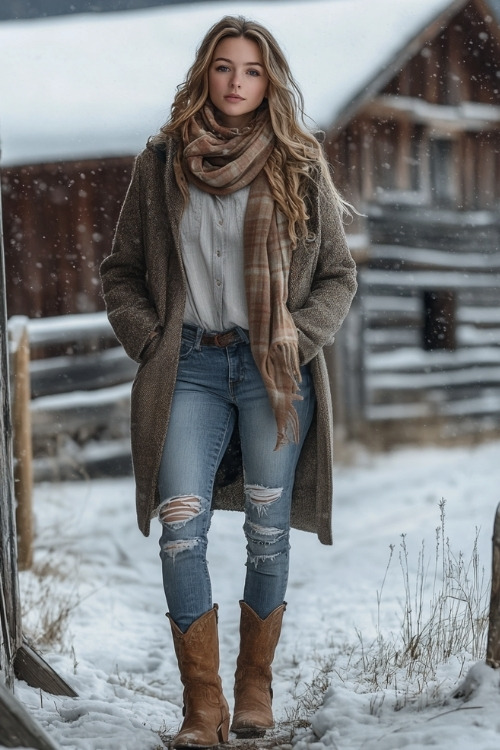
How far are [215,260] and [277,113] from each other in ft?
1.54

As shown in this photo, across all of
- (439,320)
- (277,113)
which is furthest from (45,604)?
(439,320)

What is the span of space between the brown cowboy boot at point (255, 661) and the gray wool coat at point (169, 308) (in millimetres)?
331

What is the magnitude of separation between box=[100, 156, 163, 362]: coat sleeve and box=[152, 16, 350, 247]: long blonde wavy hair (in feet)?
0.71

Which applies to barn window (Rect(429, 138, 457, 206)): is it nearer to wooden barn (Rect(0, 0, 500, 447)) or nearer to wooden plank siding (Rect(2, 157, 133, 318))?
wooden barn (Rect(0, 0, 500, 447))

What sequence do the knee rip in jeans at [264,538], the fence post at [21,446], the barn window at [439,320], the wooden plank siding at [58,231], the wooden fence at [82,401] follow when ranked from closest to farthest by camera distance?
the knee rip in jeans at [264,538]
the fence post at [21,446]
the wooden fence at [82,401]
the wooden plank siding at [58,231]
the barn window at [439,320]

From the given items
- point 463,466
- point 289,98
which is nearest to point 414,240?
point 463,466

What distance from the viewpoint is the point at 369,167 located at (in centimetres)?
1084

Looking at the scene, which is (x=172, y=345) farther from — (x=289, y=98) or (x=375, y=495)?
(x=375, y=495)

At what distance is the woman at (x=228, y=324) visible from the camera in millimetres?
2727

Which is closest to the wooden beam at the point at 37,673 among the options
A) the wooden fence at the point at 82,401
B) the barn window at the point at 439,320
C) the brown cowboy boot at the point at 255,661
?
the brown cowboy boot at the point at 255,661

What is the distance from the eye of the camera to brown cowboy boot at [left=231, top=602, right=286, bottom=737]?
2.86 m

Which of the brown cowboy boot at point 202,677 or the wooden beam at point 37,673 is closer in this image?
the brown cowboy boot at point 202,677

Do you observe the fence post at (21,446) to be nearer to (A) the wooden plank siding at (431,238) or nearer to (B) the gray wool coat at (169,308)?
(B) the gray wool coat at (169,308)

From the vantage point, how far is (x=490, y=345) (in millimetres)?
12406
